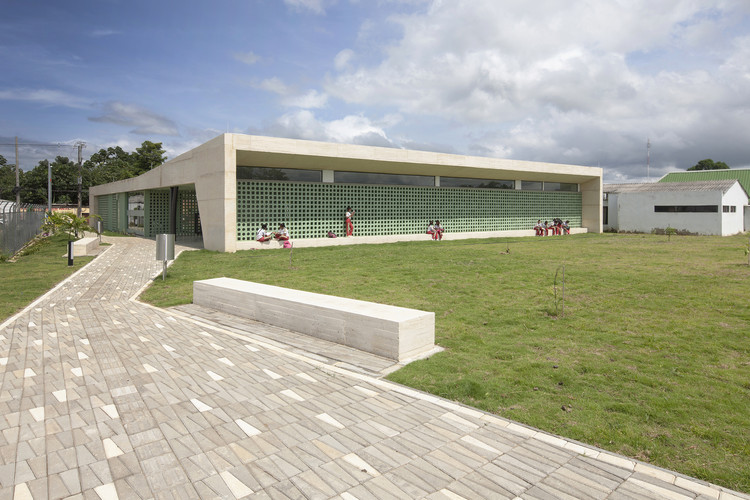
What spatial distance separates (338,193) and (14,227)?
1264 cm

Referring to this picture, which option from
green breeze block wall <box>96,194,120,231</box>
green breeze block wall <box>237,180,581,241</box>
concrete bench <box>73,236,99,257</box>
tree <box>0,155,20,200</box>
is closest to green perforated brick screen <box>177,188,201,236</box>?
green breeze block wall <box>96,194,120,231</box>

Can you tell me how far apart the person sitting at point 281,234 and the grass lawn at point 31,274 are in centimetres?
645

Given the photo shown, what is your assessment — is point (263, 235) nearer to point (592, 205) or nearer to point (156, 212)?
point (156, 212)

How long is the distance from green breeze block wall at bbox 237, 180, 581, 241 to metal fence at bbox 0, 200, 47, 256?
25.6 ft

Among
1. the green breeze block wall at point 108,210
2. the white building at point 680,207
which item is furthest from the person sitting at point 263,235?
the white building at point 680,207

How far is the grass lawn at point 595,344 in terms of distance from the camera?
362 cm

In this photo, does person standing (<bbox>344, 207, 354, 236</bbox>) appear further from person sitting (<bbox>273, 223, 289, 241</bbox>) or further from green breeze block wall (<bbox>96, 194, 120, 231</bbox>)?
green breeze block wall (<bbox>96, 194, 120, 231</bbox>)

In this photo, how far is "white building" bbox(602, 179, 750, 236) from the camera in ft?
88.5

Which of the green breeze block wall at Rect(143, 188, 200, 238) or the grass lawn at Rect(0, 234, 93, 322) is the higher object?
the green breeze block wall at Rect(143, 188, 200, 238)

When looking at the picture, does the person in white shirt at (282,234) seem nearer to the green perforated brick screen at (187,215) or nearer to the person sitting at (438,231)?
the person sitting at (438,231)

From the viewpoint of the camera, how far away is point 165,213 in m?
25.9

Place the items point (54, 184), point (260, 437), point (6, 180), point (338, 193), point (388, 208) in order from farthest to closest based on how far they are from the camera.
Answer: point (6, 180)
point (54, 184)
point (388, 208)
point (338, 193)
point (260, 437)

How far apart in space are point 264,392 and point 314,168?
16446 mm

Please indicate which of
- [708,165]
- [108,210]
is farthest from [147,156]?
[708,165]
